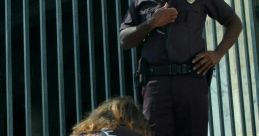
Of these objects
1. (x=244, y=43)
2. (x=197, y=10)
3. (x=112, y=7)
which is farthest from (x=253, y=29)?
(x=197, y=10)

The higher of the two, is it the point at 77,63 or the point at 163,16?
the point at 163,16

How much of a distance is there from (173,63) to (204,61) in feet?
0.54

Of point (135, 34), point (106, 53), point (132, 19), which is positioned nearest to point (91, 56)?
point (106, 53)

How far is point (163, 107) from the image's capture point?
3062 mm

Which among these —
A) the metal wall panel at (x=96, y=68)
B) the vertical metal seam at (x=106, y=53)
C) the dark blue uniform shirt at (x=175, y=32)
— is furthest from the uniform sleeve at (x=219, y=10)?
the vertical metal seam at (x=106, y=53)

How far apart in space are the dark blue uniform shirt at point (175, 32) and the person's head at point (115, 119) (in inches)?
28.5

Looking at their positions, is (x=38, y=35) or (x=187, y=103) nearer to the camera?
(x=187, y=103)

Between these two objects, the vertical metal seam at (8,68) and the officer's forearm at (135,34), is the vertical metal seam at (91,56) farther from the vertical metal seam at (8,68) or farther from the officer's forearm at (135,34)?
the officer's forearm at (135,34)

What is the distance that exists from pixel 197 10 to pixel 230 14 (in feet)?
0.71

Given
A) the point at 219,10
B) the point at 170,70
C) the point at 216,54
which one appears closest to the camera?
the point at 170,70

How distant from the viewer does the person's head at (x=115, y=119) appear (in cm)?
230

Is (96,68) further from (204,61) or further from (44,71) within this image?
(204,61)

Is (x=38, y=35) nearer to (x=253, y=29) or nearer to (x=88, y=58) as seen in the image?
(x=88, y=58)

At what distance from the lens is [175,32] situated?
3.15m
